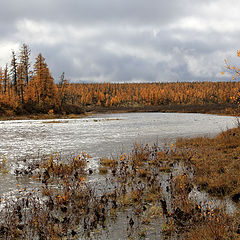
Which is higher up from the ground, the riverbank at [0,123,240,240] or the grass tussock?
the grass tussock

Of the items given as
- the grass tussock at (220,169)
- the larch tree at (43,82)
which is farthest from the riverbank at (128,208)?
the larch tree at (43,82)

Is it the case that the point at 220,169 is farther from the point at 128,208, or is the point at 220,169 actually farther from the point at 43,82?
the point at 43,82

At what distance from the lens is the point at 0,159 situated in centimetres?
1378

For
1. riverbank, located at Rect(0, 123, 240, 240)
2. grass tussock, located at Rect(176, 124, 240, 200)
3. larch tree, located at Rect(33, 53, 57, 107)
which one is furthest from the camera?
larch tree, located at Rect(33, 53, 57, 107)

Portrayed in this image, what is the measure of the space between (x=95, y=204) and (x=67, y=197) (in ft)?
3.51

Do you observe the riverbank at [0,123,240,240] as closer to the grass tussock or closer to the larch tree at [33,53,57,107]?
the grass tussock

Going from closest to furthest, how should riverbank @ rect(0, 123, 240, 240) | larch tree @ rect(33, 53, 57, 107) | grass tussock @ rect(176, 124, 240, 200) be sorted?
riverbank @ rect(0, 123, 240, 240), grass tussock @ rect(176, 124, 240, 200), larch tree @ rect(33, 53, 57, 107)

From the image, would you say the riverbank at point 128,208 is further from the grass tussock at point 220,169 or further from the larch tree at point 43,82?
the larch tree at point 43,82

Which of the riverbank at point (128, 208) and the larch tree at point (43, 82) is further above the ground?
the larch tree at point (43, 82)

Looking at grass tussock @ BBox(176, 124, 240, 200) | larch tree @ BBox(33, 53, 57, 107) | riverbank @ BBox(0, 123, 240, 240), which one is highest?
larch tree @ BBox(33, 53, 57, 107)

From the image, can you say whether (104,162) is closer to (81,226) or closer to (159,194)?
(159,194)

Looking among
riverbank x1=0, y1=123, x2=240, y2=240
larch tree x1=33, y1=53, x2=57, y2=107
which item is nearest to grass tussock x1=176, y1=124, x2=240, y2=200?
riverbank x1=0, y1=123, x2=240, y2=240

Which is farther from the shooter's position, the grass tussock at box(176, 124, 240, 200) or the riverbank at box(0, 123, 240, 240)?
the grass tussock at box(176, 124, 240, 200)

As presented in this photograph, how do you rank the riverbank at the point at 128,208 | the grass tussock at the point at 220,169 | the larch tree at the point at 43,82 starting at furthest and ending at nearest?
the larch tree at the point at 43,82
the grass tussock at the point at 220,169
the riverbank at the point at 128,208
